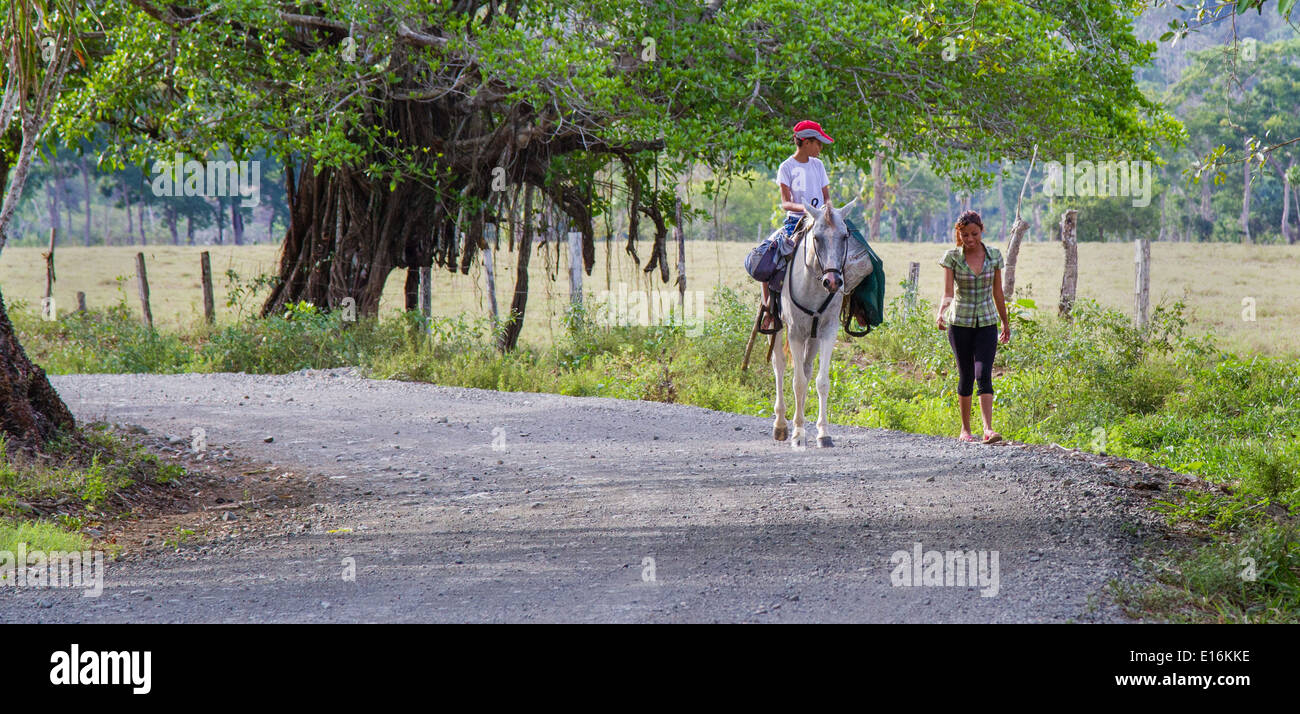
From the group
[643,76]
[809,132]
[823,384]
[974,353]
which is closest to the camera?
[809,132]

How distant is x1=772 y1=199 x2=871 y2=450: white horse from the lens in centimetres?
888

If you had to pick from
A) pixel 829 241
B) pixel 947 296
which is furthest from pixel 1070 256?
pixel 829 241

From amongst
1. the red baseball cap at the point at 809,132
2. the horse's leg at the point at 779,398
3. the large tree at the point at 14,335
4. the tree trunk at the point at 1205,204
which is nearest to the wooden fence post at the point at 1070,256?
the horse's leg at the point at 779,398

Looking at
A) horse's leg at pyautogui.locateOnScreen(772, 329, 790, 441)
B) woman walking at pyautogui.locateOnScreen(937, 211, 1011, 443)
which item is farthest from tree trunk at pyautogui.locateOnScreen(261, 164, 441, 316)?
woman walking at pyautogui.locateOnScreen(937, 211, 1011, 443)

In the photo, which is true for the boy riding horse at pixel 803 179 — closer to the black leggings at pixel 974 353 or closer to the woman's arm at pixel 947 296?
the woman's arm at pixel 947 296

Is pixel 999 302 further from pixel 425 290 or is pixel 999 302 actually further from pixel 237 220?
pixel 237 220

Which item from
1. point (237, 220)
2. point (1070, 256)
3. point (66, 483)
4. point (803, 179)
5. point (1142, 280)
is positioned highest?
point (237, 220)

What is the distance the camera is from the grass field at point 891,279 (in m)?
28.9

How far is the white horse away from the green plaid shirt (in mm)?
912

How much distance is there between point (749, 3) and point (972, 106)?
332cm

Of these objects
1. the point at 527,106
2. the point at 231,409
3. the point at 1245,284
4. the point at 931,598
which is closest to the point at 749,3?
the point at 527,106

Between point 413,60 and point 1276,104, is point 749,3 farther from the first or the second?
point 1276,104

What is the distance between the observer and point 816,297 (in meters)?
9.41

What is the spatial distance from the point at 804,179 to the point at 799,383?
179 centimetres
